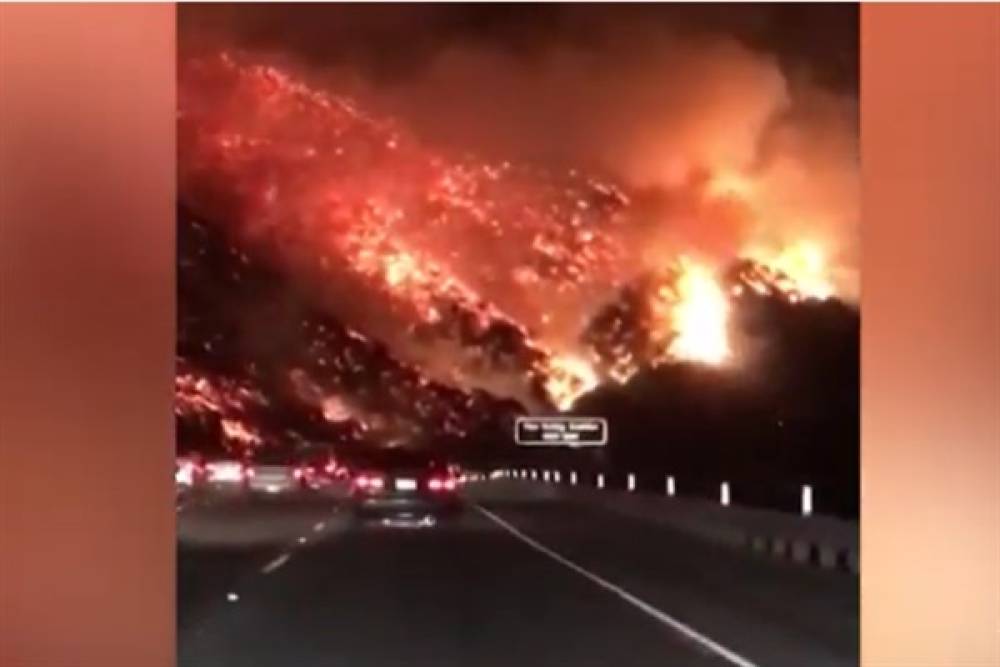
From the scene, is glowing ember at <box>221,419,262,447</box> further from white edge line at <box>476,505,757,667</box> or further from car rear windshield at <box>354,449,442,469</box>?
white edge line at <box>476,505,757,667</box>

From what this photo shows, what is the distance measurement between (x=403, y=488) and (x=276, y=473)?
0.82ft

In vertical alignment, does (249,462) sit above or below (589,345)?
below

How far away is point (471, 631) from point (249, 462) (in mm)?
539

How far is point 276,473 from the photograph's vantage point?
11.8 feet

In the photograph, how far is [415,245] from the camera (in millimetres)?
3557

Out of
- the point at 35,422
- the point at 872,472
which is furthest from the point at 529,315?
the point at 35,422

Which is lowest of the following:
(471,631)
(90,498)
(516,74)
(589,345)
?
(471,631)

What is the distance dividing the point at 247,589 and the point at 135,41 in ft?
3.49

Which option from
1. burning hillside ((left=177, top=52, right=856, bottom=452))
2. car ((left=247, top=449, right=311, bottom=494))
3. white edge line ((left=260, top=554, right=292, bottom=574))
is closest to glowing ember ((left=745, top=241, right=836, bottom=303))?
burning hillside ((left=177, top=52, right=856, bottom=452))

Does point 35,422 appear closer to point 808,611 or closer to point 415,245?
point 415,245

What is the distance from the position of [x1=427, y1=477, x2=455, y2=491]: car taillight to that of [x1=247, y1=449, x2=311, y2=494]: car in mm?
242

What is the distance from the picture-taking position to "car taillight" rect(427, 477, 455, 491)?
3.55 meters

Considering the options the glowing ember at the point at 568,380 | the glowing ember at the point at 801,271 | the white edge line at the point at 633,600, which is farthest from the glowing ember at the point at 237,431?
the glowing ember at the point at 801,271

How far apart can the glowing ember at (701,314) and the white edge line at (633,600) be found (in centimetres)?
46
